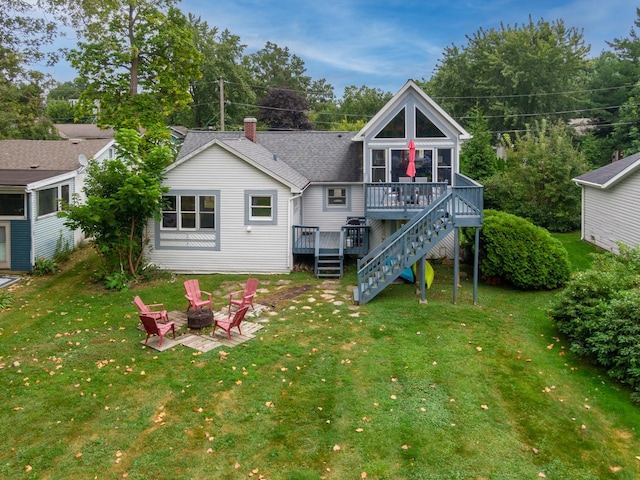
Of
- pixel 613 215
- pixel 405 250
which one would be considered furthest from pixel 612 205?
pixel 405 250

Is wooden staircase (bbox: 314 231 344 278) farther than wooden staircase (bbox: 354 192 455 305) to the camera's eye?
Yes

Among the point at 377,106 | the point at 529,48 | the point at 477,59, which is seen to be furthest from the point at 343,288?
the point at 377,106

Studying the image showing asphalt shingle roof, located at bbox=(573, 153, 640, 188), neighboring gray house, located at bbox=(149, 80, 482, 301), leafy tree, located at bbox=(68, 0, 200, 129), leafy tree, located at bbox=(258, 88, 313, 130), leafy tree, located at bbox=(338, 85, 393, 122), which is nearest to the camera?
neighboring gray house, located at bbox=(149, 80, 482, 301)

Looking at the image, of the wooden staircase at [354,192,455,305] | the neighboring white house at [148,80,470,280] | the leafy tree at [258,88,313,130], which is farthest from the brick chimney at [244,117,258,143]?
the leafy tree at [258,88,313,130]

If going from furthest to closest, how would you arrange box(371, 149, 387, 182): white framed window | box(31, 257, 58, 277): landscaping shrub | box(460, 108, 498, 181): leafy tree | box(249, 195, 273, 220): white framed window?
box(460, 108, 498, 181): leafy tree
box(371, 149, 387, 182): white framed window
box(249, 195, 273, 220): white framed window
box(31, 257, 58, 277): landscaping shrub

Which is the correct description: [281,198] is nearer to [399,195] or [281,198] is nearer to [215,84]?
[399,195]

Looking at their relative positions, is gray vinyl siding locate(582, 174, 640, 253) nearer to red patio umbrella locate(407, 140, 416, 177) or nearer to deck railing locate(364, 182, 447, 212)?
deck railing locate(364, 182, 447, 212)

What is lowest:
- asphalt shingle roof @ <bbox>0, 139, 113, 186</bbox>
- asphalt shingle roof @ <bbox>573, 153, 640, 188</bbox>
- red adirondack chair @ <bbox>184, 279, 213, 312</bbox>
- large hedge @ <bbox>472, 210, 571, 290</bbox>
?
red adirondack chair @ <bbox>184, 279, 213, 312</bbox>

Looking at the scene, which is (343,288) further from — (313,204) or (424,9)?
(424,9)
